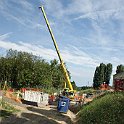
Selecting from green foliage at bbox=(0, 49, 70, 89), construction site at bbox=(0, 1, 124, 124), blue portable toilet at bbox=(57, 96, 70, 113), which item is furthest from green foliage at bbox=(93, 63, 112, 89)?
blue portable toilet at bbox=(57, 96, 70, 113)

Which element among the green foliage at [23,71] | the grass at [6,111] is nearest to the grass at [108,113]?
the grass at [6,111]

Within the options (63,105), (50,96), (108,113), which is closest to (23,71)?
(50,96)

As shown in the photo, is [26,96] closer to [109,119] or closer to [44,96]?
[44,96]

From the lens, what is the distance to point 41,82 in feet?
224

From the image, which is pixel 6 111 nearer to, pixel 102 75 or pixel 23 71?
pixel 23 71

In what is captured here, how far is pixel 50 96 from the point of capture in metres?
47.0

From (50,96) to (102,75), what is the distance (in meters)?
63.4

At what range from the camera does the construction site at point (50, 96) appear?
913 inches

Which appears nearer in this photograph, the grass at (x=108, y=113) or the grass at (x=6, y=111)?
the grass at (x=108, y=113)

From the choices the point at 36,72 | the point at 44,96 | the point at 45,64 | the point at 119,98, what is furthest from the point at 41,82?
the point at 119,98

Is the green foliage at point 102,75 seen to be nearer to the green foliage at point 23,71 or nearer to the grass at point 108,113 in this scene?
the green foliage at point 23,71

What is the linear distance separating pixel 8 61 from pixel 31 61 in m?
5.65

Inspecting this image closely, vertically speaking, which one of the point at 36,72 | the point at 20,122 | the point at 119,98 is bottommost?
the point at 20,122

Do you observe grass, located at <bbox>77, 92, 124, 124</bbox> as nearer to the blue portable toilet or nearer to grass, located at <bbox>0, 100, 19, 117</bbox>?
the blue portable toilet
